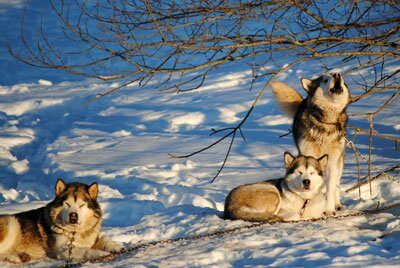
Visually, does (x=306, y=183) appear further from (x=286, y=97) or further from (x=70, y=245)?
(x=70, y=245)

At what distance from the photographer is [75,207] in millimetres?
5844

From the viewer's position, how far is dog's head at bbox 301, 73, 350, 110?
753 cm

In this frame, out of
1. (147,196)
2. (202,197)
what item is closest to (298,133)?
(202,197)

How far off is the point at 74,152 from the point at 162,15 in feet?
28.9

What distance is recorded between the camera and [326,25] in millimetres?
5863

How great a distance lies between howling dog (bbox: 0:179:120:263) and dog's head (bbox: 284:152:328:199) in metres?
2.37

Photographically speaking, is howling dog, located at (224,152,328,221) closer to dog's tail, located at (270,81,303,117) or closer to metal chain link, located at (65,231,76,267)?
→ dog's tail, located at (270,81,303,117)

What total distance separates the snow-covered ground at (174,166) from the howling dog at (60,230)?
0.33 m

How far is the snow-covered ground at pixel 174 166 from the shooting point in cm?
522

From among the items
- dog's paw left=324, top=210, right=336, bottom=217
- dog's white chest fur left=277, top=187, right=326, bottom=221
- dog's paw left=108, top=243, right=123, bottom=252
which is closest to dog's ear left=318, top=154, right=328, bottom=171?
dog's white chest fur left=277, top=187, right=326, bottom=221

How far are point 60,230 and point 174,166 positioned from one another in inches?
251

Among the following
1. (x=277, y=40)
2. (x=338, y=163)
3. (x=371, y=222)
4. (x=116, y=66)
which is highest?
(x=116, y=66)

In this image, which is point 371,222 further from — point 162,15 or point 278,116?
point 278,116

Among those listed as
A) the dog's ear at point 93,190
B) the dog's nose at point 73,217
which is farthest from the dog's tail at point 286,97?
the dog's nose at point 73,217
